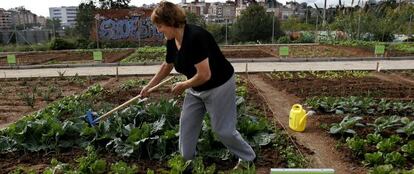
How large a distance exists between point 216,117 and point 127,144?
4.08 ft

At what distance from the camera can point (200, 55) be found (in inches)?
109

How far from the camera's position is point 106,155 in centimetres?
397

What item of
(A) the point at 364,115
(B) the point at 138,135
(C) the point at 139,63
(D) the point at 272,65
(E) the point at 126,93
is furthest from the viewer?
(C) the point at 139,63

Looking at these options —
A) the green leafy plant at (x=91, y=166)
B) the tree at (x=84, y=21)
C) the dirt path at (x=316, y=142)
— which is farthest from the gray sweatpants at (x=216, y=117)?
the tree at (x=84, y=21)

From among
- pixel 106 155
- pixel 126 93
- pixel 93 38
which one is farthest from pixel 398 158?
pixel 93 38

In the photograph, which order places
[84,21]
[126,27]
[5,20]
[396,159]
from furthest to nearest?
[5,20]
[84,21]
[126,27]
[396,159]

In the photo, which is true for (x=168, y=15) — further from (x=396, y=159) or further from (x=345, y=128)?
(x=345, y=128)

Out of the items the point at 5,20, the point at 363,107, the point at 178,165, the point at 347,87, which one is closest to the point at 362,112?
the point at 363,107

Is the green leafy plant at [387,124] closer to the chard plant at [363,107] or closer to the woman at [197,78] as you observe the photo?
the chard plant at [363,107]

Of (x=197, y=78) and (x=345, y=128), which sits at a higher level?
(x=197, y=78)

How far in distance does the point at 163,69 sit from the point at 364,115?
10.9 ft

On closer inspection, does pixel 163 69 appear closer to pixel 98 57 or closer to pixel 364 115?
pixel 364 115

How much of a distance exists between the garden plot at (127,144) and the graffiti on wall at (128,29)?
650 inches

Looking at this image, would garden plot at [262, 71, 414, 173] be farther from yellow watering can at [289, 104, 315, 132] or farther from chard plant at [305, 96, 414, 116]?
yellow watering can at [289, 104, 315, 132]
